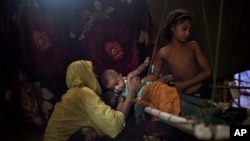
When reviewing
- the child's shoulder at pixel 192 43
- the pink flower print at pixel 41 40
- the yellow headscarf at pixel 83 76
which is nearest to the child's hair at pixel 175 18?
the child's shoulder at pixel 192 43

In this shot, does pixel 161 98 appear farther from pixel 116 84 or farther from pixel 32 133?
pixel 32 133

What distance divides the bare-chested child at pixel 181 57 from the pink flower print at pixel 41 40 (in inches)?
22.1

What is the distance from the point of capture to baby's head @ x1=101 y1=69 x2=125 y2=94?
1.63 metres

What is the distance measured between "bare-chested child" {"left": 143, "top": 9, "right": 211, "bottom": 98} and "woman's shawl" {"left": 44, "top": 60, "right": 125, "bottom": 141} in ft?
0.90

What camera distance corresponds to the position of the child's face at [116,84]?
162 centimetres

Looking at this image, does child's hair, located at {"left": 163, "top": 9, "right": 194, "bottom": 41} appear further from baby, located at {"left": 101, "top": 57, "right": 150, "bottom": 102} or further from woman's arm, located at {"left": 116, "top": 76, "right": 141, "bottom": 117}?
woman's arm, located at {"left": 116, "top": 76, "right": 141, "bottom": 117}

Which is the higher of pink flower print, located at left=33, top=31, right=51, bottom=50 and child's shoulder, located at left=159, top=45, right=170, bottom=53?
pink flower print, located at left=33, top=31, right=51, bottom=50

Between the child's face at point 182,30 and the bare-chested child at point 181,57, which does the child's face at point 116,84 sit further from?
the child's face at point 182,30

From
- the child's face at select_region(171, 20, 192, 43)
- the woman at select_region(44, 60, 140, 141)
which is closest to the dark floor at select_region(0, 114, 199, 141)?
the woman at select_region(44, 60, 140, 141)

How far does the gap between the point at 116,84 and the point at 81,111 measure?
0.76ft

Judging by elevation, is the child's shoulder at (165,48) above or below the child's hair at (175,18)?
below

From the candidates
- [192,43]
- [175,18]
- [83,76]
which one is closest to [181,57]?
[192,43]

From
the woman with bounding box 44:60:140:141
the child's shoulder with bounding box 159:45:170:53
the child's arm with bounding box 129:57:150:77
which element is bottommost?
the woman with bounding box 44:60:140:141

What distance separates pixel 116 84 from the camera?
1.63m
